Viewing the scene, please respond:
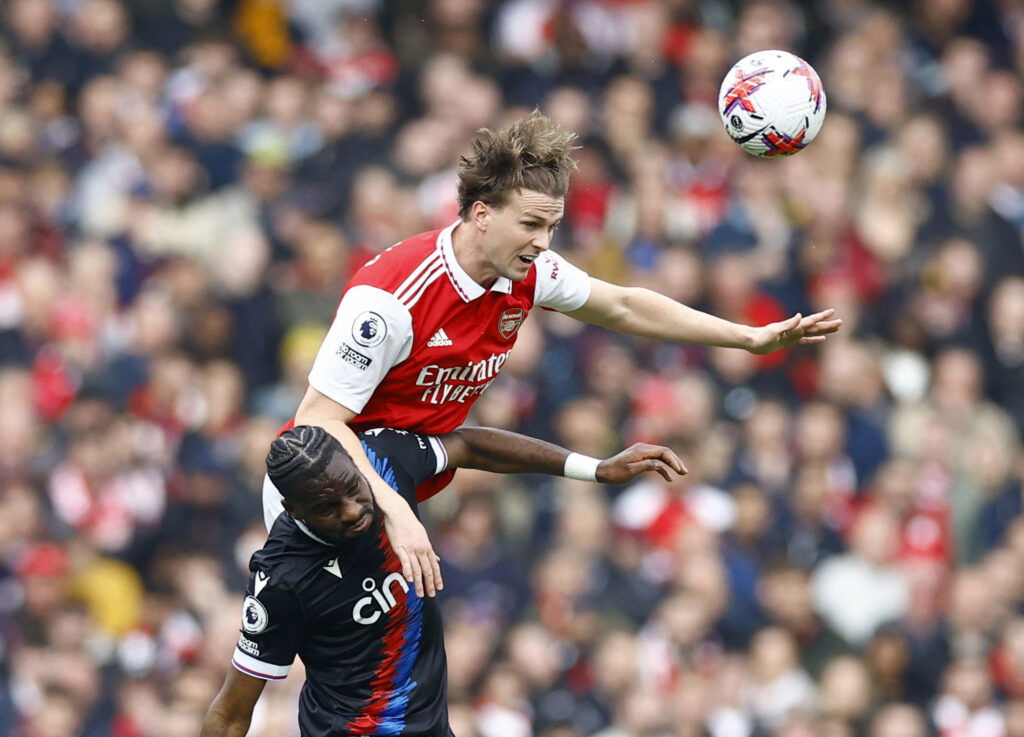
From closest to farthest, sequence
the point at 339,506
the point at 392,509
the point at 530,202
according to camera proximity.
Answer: the point at 339,506 → the point at 392,509 → the point at 530,202

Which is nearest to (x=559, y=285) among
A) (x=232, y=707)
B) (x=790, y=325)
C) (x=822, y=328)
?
(x=790, y=325)

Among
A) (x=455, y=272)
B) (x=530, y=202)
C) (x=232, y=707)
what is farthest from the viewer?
(x=455, y=272)

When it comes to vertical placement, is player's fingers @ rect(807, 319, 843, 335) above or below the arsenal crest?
above

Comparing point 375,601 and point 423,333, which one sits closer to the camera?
point 375,601

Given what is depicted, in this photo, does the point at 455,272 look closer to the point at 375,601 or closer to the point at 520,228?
the point at 520,228

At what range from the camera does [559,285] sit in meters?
6.96

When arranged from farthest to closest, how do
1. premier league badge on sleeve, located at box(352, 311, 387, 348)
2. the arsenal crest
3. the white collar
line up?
the arsenal crest → the white collar → premier league badge on sleeve, located at box(352, 311, 387, 348)

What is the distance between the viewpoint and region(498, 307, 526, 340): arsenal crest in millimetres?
6797

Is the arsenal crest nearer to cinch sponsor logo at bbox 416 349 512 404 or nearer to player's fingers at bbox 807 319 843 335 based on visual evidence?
cinch sponsor logo at bbox 416 349 512 404

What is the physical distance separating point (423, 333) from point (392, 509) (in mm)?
716

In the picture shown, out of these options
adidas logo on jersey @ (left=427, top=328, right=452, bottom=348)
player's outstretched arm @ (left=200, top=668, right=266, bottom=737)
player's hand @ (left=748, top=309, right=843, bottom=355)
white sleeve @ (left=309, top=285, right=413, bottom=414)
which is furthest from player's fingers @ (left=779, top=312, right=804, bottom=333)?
player's outstretched arm @ (left=200, top=668, right=266, bottom=737)

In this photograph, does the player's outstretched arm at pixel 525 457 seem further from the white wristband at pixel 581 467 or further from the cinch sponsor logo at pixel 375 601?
the cinch sponsor logo at pixel 375 601

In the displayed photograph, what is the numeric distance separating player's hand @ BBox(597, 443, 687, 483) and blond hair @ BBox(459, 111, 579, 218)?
1017 millimetres

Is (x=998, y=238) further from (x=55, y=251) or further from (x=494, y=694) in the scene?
(x=55, y=251)
